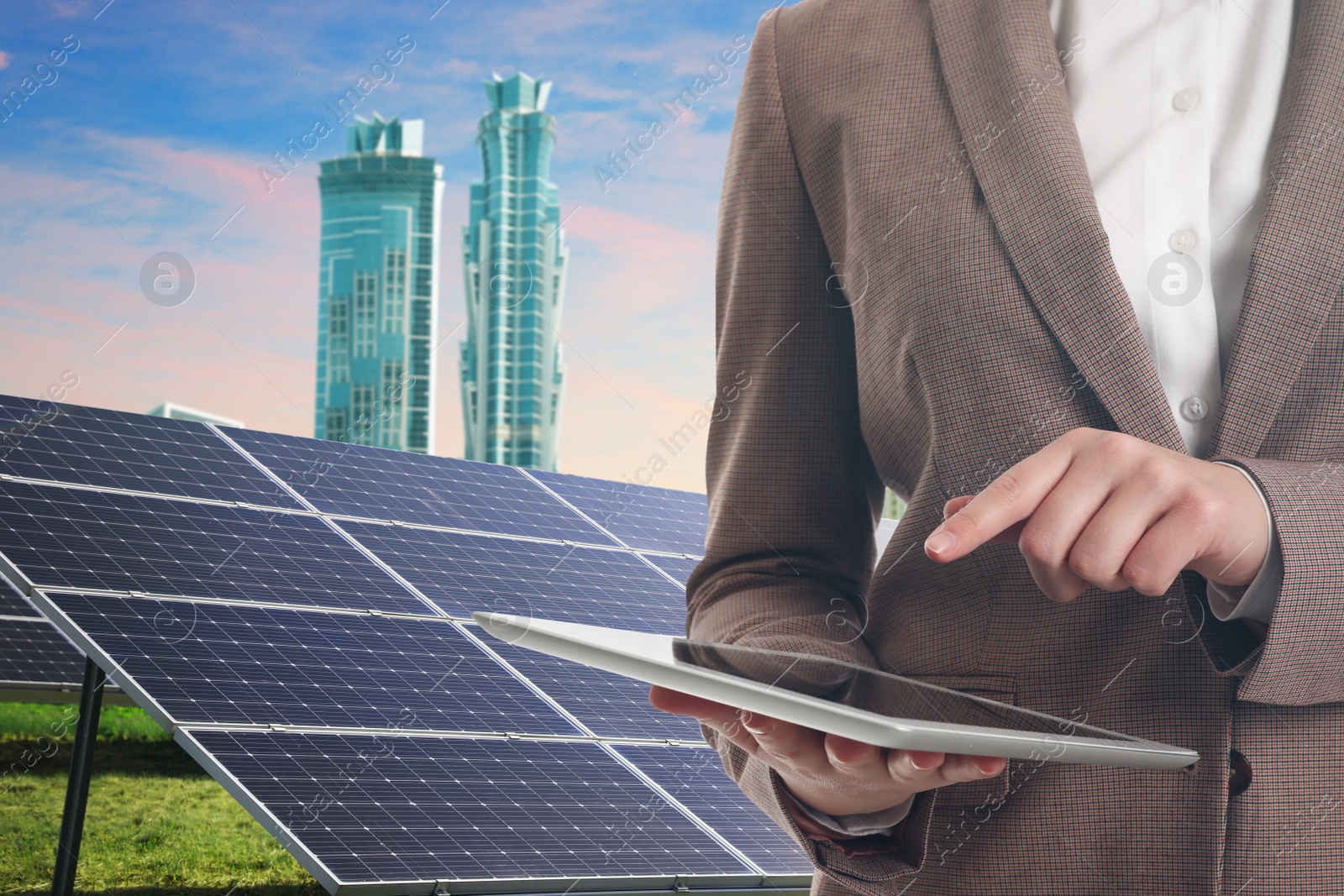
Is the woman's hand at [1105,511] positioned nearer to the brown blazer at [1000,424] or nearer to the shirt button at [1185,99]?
the brown blazer at [1000,424]

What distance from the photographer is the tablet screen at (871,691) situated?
1.12m

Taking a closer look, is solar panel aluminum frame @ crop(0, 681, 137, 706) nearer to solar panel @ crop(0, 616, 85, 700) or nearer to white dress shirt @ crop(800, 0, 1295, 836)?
solar panel @ crop(0, 616, 85, 700)

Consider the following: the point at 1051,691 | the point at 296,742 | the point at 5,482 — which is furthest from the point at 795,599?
the point at 5,482

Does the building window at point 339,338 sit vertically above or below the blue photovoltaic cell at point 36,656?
above

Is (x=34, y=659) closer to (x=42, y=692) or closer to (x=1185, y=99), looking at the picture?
(x=42, y=692)

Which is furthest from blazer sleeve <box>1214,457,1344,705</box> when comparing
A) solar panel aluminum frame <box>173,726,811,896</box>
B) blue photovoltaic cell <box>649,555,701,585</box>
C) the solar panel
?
the solar panel

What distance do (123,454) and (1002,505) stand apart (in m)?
8.40

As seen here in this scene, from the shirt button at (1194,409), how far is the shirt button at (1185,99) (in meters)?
0.46

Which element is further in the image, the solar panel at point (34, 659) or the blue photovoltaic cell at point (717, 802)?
the solar panel at point (34, 659)

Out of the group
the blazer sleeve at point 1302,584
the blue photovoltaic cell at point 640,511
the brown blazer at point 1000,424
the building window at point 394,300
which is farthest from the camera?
the building window at point 394,300

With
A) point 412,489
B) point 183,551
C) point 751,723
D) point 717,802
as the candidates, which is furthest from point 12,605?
point 751,723

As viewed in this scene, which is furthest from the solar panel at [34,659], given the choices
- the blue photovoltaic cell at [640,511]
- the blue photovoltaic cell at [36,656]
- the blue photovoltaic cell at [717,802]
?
Result: the blue photovoltaic cell at [717,802]

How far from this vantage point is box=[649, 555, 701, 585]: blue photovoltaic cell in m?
9.66

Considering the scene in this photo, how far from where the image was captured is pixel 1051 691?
1569 mm
